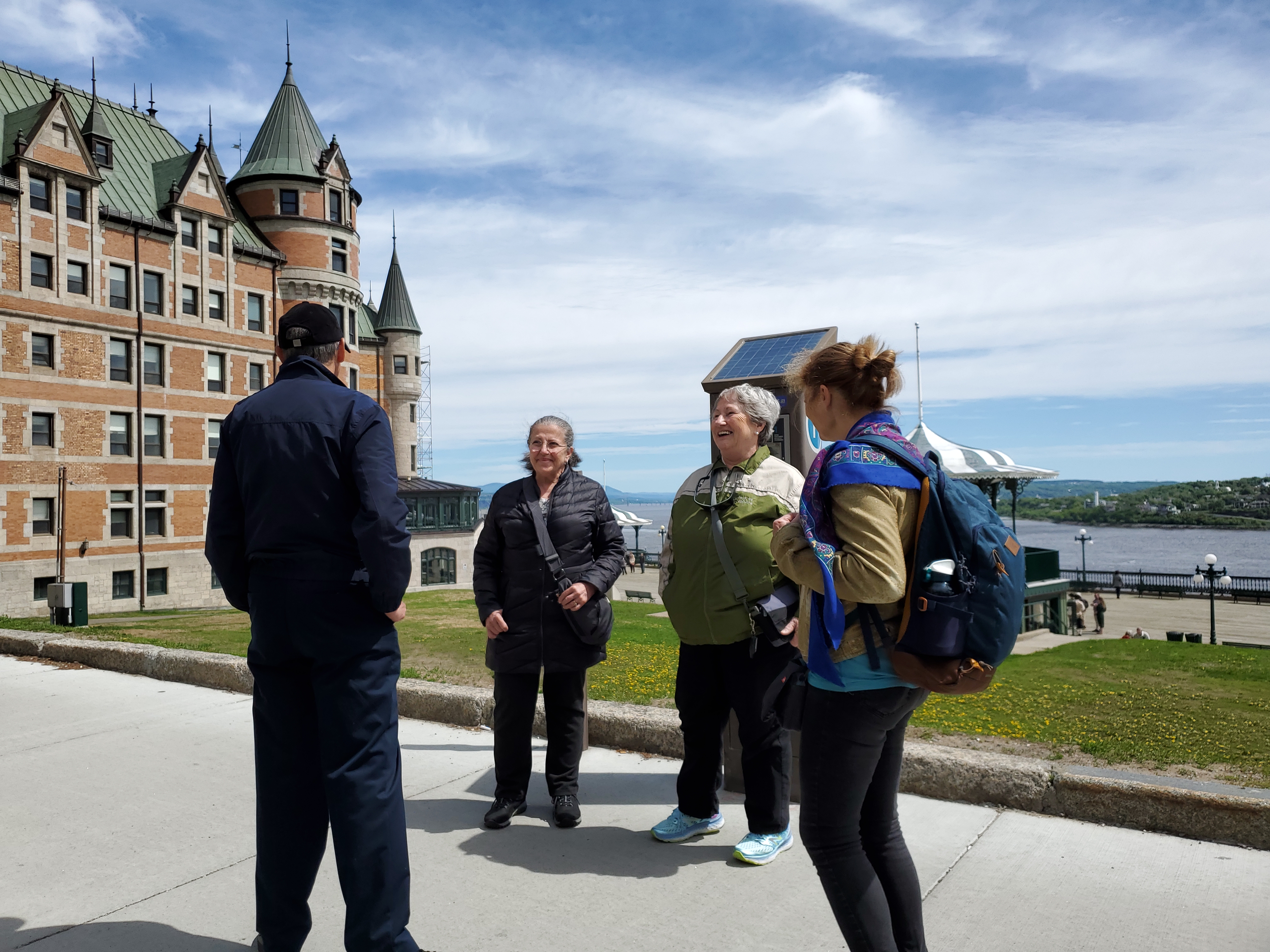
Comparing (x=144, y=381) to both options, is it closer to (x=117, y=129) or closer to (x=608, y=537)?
(x=117, y=129)

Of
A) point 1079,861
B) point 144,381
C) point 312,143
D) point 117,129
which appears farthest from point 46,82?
point 1079,861

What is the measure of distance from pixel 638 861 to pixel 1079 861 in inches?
74.6

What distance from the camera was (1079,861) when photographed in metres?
3.64

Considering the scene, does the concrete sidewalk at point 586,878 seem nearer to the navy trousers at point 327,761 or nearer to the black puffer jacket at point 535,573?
the navy trousers at point 327,761

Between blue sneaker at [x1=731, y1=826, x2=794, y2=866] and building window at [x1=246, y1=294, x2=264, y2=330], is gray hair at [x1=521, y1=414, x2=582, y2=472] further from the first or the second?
building window at [x1=246, y1=294, x2=264, y2=330]

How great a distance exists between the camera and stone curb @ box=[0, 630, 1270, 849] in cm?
378

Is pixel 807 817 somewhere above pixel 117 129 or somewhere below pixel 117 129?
below

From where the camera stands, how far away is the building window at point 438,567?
162 ft

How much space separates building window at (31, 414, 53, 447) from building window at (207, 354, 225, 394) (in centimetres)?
690

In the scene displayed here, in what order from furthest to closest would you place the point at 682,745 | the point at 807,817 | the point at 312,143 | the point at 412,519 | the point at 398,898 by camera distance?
1. the point at 412,519
2. the point at 312,143
3. the point at 682,745
4. the point at 398,898
5. the point at 807,817

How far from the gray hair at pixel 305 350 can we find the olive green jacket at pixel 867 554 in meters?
1.82

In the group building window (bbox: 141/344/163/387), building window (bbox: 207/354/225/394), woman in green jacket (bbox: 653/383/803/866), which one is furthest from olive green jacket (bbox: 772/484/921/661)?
building window (bbox: 207/354/225/394)

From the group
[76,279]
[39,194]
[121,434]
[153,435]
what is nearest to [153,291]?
[76,279]

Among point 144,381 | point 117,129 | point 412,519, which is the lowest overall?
point 412,519
